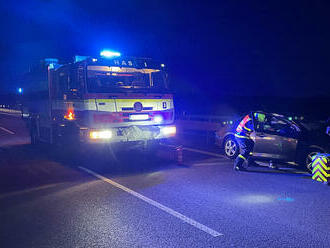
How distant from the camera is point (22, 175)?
784 centimetres

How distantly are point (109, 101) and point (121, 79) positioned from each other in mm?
870

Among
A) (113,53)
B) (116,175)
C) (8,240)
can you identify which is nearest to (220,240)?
(8,240)

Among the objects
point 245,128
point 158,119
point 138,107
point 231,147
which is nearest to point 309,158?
point 245,128

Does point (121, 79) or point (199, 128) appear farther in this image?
point (199, 128)

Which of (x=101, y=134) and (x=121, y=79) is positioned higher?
(x=121, y=79)

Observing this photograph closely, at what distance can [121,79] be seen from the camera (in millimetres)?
9328

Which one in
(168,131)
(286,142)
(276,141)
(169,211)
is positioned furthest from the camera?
(168,131)

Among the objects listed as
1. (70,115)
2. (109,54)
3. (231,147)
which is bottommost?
(231,147)

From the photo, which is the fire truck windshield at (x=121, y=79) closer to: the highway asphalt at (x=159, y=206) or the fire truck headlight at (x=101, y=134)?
the fire truck headlight at (x=101, y=134)

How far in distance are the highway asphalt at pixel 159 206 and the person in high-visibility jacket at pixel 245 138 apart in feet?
1.35

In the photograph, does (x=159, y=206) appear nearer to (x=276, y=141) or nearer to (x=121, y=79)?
(x=276, y=141)

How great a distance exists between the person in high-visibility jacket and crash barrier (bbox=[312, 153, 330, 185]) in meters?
1.70

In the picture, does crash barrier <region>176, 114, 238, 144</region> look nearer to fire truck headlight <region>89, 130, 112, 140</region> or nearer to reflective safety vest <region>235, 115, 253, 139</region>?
reflective safety vest <region>235, 115, 253, 139</region>

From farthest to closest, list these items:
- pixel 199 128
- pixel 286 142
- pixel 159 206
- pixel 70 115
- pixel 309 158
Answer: pixel 199 128 < pixel 70 115 < pixel 286 142 < pixel 309 158 < pixel 159 206
